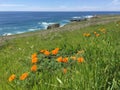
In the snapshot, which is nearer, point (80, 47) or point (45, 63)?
point (45, 63)

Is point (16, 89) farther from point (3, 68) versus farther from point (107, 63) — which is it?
point (3, 68)

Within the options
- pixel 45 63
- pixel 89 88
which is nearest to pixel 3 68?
A: pixel 45 63

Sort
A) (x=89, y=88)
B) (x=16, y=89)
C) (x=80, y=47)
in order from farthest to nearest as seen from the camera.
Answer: (x=80, y=47)
(x=16, y=89)
(x=89, y=88)

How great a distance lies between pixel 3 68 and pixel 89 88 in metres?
2.89

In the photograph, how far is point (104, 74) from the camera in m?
3.95

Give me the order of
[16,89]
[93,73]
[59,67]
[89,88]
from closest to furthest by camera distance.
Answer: [89,88] → [93,73] → [16,89] → [59,67]

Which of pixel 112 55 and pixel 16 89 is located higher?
pixel 112 55

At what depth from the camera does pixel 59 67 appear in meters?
5.12

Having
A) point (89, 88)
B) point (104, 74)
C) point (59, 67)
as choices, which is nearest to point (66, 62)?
point (59, 67)

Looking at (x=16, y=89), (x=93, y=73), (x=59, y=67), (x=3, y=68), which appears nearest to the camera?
(x=93, y=73)

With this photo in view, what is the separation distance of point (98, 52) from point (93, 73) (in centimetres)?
136

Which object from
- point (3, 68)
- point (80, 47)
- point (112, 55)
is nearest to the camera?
point (112, 55)

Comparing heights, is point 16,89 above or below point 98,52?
below

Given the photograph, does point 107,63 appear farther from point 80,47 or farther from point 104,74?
point 80,47
